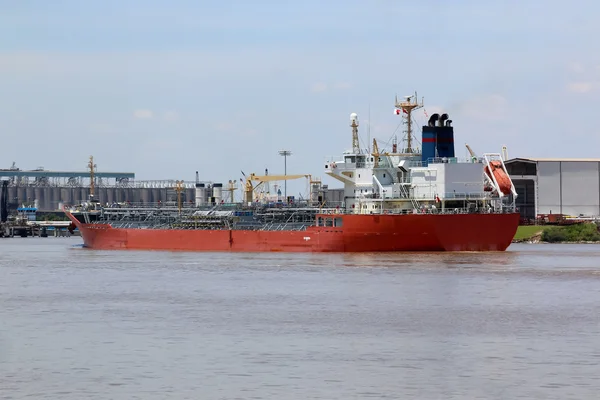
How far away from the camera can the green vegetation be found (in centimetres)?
9700

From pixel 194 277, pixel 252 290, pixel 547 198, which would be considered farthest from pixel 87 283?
A: pixel 547 198

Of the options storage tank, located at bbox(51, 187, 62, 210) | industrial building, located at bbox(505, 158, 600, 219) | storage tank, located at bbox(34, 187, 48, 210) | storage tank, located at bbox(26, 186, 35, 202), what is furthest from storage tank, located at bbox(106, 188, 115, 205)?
industrial building, located at bbox(505, 158, 600, 219)

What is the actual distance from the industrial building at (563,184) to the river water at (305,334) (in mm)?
55401

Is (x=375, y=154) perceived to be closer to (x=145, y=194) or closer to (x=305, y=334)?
(x=305, y=334)

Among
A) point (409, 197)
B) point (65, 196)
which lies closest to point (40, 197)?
point (65, 196)

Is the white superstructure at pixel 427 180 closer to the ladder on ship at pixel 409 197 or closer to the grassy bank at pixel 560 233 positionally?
the ladder on ship at pixel 409 197

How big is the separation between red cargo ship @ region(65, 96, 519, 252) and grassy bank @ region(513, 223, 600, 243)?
83.6 feet

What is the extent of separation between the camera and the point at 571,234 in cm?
9769

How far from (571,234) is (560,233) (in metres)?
1.04

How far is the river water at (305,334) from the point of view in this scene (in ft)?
77.0

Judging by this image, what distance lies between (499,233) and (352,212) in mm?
9961

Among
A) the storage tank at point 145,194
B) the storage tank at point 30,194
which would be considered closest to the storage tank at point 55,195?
the storage tank at point 30,194

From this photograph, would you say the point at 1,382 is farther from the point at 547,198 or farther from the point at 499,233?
the point at 547,198

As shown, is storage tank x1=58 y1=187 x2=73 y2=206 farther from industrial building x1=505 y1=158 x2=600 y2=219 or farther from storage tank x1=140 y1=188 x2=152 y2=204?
industrial building x1=505 y1=158 x2=600 y2=219
